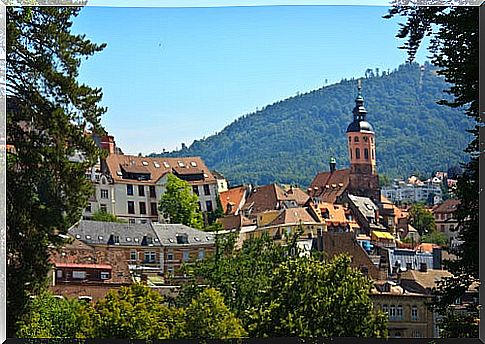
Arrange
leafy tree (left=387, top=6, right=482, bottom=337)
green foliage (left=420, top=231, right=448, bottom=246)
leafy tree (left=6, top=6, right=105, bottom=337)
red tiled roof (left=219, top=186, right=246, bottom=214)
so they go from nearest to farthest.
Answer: leafy tree (left=387, top=6, right=482, bottom=337), leafy tree (left=6, top=6, right=105, bottom=337), green foliage (left=420, top=231, right=448, bottom=246), red tiled roof (left=219, top=186, right=246, bottom=214)

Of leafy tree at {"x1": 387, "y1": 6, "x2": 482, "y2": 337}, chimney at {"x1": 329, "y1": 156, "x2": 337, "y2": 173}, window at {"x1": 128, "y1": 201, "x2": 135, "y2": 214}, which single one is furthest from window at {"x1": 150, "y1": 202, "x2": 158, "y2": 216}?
leafy tree at {"x1": 387, "y1": 6, "x2": 482, "y2": 337}

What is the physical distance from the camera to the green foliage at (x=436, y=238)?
6.28 metres

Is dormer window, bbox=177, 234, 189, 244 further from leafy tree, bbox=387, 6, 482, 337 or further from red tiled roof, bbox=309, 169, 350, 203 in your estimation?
leafy tree, bbox=387, 6, 482, 337

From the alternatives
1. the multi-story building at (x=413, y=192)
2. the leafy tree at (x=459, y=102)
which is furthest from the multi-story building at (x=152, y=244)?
the leafy tree at (x=459, y=102)

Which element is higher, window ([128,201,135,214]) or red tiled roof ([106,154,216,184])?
red tiled roof ([106,154,216,184])

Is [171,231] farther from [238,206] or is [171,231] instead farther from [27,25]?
[27,25]

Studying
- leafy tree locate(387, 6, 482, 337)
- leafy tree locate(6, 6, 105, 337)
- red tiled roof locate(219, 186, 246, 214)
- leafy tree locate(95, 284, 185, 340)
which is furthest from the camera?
red tiled roof locate(219, 186, 246, 214)

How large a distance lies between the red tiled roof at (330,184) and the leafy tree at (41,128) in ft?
5.25

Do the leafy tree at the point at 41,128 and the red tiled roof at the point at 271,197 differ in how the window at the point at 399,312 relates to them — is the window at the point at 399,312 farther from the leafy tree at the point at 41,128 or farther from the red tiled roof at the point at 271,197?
the leafy tree at the point at 41,128

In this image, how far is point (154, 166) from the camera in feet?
21.0

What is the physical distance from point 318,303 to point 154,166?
5.14 ft

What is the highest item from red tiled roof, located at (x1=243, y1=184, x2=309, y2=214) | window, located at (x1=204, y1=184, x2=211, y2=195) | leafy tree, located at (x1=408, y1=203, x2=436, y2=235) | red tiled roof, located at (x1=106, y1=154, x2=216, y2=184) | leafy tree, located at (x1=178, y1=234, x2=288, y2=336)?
red tiled roof, located at (x1=106, y1=154, x2=216, y2=184)

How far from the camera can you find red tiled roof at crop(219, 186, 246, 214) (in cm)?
648

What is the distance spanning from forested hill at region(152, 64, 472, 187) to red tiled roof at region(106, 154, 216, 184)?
0.19ft
